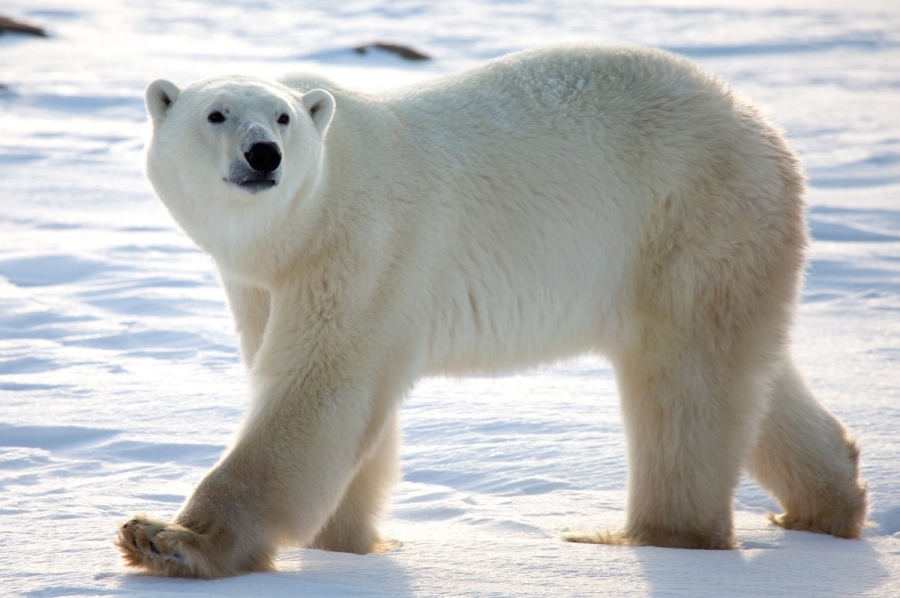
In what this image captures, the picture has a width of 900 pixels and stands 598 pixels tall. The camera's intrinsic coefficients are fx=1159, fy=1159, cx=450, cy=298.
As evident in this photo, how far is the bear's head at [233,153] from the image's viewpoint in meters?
2.85

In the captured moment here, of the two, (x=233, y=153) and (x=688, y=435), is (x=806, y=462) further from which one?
(x=233, y=153)

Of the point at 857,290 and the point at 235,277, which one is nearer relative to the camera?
the point at 235,277

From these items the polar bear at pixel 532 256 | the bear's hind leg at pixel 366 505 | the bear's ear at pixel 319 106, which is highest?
the bear's ear at pixel 319 106

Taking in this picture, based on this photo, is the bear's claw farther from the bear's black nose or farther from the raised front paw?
the bear's black nose

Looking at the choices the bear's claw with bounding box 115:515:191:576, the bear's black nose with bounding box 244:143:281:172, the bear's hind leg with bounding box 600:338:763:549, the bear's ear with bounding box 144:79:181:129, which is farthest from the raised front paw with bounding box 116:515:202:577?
the bear's hind leg with bounding box 600:338:763:549

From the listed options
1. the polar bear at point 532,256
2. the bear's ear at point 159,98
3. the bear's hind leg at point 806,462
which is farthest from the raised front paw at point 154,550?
the bear's hind leg at point 806,462

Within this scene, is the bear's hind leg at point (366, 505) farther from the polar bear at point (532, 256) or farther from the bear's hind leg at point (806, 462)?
the bear's hind leg at point (806, 462)

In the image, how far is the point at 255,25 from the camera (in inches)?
710

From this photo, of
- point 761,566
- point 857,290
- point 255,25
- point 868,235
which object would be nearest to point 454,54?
point 255,25

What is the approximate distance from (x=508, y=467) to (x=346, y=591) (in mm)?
1592

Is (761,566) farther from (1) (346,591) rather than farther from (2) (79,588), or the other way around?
(2) (79,588)

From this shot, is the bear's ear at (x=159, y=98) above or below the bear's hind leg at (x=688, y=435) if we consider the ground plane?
above

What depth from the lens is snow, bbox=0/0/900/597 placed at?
108 inches

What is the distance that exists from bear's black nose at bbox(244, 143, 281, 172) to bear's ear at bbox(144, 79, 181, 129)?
0.42m
